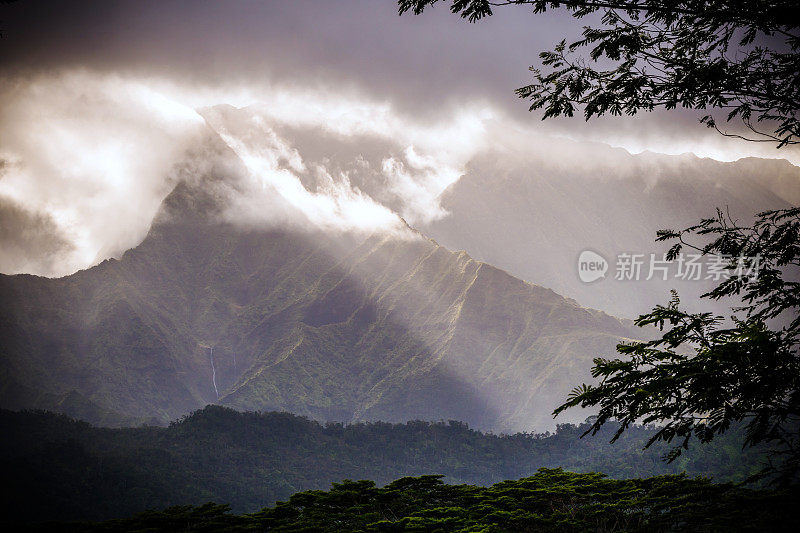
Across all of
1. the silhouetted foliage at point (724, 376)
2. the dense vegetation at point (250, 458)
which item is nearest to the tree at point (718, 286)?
the silhouetted foliage at point (724, 376)

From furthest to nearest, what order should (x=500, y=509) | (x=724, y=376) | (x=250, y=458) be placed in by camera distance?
1. (x=250, y=458)
2. (x=500, y=509)
3. (x=724, y=376)

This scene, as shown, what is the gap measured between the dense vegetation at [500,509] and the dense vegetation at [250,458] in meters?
110

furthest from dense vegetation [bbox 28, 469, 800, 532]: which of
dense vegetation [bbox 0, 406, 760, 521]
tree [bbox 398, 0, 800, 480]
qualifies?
dense vegetation [bbox 0, 406, 760, 521]

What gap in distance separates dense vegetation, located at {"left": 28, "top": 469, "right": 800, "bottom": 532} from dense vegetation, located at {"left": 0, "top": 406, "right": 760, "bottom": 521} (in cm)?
10987

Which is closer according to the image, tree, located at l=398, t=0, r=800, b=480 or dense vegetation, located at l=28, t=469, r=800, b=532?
tree, located at l=398, t=0, r=800, b=480

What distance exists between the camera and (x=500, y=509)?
1585cm

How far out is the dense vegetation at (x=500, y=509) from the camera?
1301 centimetres

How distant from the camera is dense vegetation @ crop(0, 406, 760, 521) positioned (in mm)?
116188

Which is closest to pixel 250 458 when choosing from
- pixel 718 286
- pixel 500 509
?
pixel 500 509

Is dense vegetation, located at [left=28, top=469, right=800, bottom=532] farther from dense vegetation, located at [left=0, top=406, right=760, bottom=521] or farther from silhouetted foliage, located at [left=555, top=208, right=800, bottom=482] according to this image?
dense vegetation, located at [left=0, top=406, right=760, bottom=521]

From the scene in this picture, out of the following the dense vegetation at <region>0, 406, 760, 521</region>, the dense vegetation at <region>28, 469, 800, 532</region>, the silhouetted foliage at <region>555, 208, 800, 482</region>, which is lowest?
the dense vegetation at <region>0, 406, 760, 521</region>

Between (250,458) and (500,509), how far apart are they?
156530mm

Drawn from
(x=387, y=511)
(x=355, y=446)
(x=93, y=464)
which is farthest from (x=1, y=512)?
(x=387, y=511)

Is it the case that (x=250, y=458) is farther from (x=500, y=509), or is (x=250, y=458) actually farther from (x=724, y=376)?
(x=724, y=376)
